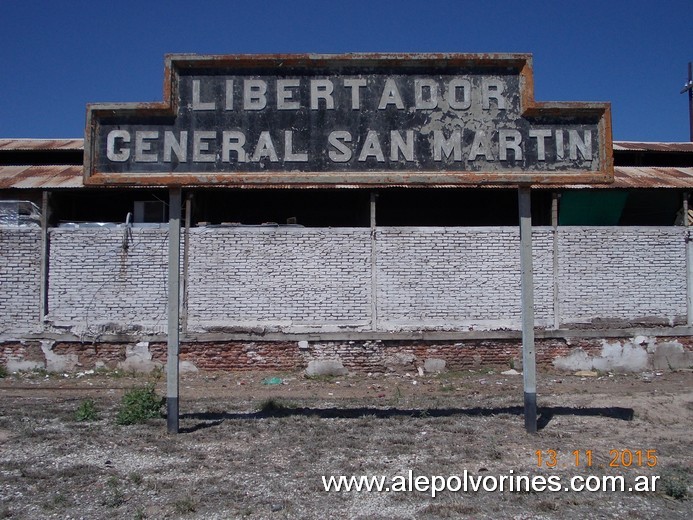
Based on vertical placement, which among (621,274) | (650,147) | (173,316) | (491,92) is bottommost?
(173,316)

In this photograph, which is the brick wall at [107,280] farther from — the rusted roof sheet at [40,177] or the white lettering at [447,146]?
the white lettering at [447,146]

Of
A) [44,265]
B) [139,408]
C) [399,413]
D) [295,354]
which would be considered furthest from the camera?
[44,265]

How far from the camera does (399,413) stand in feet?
24.0

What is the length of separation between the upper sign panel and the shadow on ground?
2733mm

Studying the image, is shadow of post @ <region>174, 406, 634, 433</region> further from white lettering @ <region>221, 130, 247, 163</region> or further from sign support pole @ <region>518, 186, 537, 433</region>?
white lettering @ <region>221, 130, 247, 163</region>

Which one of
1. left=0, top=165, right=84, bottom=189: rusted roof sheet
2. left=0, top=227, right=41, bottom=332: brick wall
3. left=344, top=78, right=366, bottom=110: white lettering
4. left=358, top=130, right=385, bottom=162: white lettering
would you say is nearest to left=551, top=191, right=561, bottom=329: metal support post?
left=358, top=130, right=385, bottom=162: white lettering

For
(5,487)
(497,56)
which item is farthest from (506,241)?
(5,487)

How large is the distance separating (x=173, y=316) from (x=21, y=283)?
6.16 metres

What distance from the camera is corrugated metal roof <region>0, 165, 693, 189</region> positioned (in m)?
11.4

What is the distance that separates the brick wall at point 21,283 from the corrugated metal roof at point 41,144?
323cm

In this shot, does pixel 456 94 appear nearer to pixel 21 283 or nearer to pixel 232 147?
pixel 232 147

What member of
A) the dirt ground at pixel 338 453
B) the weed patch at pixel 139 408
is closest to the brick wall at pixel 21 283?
the dirt ground at pixel 338 453

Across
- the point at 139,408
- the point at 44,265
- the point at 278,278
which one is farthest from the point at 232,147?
the point at 44,265

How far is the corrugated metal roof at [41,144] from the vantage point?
13.7m
